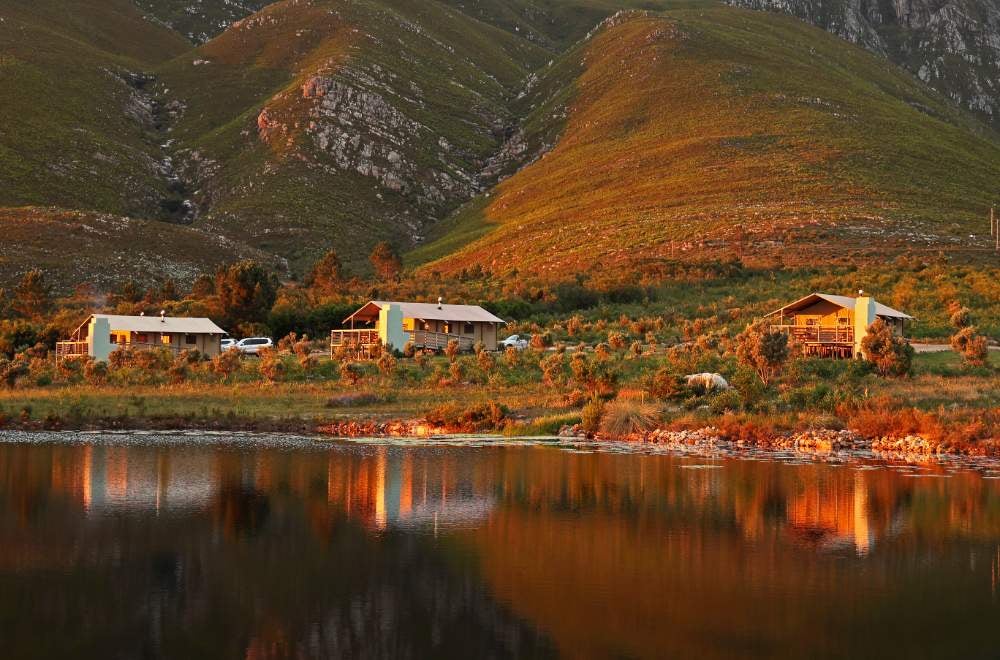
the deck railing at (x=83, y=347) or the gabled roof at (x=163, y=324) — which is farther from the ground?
the gabled roof at (x=163, y=324)

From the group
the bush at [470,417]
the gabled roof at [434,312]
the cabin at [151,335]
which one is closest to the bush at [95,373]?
the cabin at [151,335]

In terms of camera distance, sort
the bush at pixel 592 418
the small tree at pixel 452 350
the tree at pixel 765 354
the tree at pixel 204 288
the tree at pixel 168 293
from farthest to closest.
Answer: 1. the tree at pixel 168 293
2. the tree at pixel 204 288
3. the small tree at pixel 452 350
4. the tree at pixel 765 354
5. the bush at pixel 592 418

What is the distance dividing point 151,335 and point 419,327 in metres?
16.7

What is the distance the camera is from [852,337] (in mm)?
58594

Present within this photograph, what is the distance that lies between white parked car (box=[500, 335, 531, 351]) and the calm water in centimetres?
3961

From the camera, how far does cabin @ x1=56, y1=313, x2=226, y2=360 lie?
69.0 meters

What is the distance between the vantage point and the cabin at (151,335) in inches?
2717

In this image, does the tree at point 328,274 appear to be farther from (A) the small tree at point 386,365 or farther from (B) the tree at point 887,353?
(B) the tree at point 887,353

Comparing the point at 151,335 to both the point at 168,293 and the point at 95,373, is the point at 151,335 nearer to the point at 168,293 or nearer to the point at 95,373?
the point at 95,373

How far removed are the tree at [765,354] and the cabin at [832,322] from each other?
29.6ft

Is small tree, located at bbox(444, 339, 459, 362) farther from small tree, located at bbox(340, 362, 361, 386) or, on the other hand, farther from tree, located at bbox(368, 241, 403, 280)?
tree, located at bbox(368, 241, 403, 280)

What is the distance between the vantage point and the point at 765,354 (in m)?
46.5

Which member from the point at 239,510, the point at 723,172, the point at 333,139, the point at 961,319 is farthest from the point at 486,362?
the point at 333,139

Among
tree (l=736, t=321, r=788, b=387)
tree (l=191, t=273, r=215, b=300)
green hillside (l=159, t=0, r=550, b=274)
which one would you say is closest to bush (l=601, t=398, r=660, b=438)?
tree (l=736, t=321, r=788, b=387)
